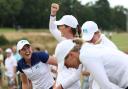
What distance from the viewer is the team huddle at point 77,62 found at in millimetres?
5973

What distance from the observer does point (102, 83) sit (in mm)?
5953

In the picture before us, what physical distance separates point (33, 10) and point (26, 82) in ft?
327

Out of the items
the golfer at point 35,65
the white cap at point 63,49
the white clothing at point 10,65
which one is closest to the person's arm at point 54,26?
the golfer at point 35,65

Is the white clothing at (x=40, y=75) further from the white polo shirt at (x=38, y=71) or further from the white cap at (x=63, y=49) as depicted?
the white cap at (x=63, y=49)

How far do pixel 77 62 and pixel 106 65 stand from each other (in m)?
0.33

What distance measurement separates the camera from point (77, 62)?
245 inches

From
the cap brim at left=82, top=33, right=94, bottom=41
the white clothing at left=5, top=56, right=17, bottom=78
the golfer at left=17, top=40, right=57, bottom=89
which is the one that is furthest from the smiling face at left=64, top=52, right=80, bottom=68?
the white clothing at left=5, top=56, right=17, bottom=78

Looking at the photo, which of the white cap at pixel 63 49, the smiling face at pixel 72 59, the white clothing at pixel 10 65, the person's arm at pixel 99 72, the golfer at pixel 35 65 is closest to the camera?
the person's arm at pixel 99 72

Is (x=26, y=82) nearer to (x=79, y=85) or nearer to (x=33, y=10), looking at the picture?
(x=79, y=85)

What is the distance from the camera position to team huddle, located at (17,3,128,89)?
5.97 m

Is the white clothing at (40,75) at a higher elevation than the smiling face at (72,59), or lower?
lower

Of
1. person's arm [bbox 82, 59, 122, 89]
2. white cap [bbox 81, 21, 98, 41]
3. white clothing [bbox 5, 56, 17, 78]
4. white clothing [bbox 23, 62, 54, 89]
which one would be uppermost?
white cap [bbox 81, 21, 98, 41]

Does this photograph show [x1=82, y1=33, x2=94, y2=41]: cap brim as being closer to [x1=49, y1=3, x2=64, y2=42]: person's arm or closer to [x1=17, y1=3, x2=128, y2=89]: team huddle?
[x1=17, y1=3, x2=128, y2=89]: team huddle

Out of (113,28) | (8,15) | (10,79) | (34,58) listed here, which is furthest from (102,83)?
(113,28)
